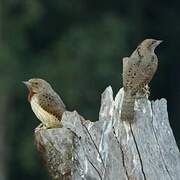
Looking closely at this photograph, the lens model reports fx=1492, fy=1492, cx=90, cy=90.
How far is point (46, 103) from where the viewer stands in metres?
11.0

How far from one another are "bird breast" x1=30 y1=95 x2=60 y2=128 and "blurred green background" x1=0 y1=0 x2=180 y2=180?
1377 centimetres

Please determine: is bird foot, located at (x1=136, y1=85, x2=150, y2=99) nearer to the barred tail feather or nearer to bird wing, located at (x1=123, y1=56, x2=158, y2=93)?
bird wing, located at (x1=123, y1=56, x2=158, y2=93)

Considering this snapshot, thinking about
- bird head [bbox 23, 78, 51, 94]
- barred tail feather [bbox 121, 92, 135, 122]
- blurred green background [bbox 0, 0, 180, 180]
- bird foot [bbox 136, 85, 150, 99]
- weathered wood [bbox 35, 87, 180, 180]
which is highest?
blurred green background [bbox 0, 0, 180, 180]

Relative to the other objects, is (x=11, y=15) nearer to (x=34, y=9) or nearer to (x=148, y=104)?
(x=34, y=9)

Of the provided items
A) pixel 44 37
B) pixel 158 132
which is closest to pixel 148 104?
pixel 158 132

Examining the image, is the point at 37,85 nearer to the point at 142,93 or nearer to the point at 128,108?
the point at 142,93

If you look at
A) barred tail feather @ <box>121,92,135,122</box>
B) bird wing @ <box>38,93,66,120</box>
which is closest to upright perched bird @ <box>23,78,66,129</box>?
bird wing @ <box>38,93,66,120</box>

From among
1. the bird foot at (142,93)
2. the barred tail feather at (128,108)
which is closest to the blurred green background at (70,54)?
the bird foot at (142,93)

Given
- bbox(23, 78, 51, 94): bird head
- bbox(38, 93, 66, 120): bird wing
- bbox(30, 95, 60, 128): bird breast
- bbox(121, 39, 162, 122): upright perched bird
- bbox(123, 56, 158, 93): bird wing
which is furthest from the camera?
bbox(23, 78, 51, 94): bird head

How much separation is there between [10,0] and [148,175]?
18200 mm

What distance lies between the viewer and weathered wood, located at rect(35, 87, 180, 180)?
934 cm

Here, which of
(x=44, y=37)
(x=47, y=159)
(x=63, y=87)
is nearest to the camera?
(x=47, y=159)

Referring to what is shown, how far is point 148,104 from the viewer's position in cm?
984

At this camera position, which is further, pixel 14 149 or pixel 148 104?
pixel 14 149
